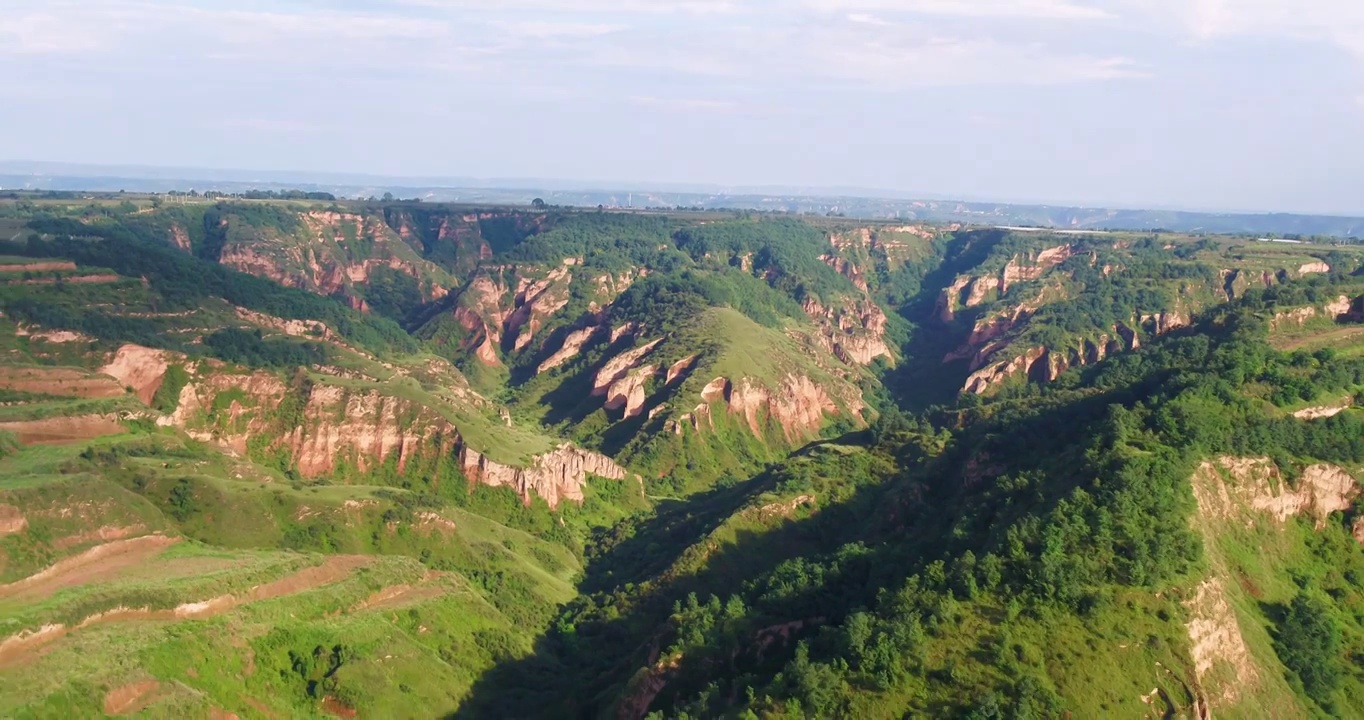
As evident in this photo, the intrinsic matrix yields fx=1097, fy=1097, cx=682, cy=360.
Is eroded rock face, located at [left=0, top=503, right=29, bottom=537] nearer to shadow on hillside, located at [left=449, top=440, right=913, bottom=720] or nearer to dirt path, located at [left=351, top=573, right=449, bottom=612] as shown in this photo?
dirt path, located at [left=351, top=573, right=449, bottom=612]

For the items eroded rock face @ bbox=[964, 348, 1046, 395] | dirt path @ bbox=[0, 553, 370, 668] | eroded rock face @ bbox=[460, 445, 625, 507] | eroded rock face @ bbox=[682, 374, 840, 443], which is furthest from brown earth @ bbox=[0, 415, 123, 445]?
eroded rock face @ bbox=[964, 348, 1046, 395]

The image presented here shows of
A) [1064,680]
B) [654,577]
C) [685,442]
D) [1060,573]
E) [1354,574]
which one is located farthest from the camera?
[685,442]

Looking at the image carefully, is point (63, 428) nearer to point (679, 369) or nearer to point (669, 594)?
point (669, 594)

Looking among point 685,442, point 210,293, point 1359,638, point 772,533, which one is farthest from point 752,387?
point 1359,638

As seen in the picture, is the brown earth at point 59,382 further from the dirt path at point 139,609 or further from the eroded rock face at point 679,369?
the eroded rock face at point 679,369

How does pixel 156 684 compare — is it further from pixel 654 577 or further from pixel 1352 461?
pixel 1352 461

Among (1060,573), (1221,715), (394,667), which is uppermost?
(1060,573)

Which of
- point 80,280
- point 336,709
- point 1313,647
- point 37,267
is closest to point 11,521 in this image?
point 336,709
